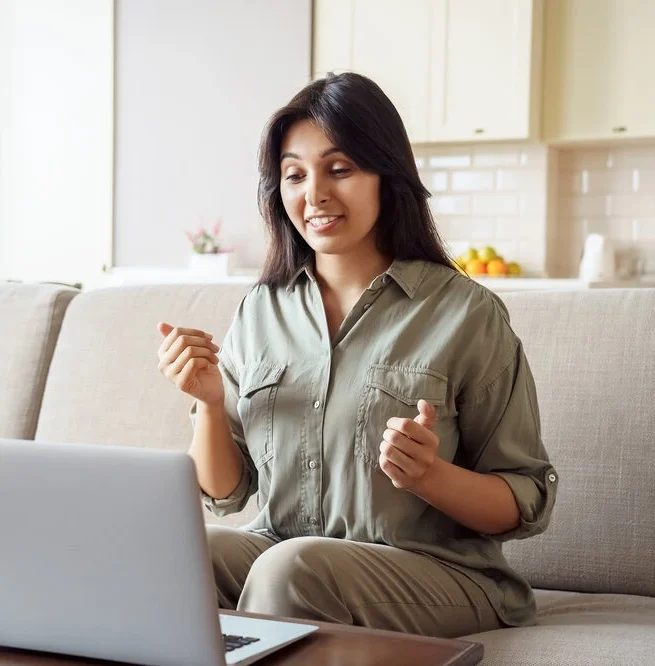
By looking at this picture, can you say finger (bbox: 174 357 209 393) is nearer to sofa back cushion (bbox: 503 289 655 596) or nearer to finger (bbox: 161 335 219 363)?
finger (bbox: 161 335 219 363)

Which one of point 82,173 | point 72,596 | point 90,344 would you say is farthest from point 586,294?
point 82,173

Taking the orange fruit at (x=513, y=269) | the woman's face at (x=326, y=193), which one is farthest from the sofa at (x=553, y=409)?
the orange fruit at (x=513, y=269)

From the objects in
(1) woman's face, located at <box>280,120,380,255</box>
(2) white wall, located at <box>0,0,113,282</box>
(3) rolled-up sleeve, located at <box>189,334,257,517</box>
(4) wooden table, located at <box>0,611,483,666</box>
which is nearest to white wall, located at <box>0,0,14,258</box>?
(2) white wall, located at <box>0,0,113,282</box>

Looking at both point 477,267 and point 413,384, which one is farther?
point 477,267

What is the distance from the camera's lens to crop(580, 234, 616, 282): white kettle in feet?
16.1

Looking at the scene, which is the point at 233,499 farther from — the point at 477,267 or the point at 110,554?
the point at 477,267

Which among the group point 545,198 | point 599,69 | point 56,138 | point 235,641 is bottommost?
point 235,641

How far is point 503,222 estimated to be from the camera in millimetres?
5324

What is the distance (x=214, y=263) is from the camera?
5469 millimetres

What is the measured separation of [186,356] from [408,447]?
345mm

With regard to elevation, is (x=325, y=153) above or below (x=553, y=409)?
above

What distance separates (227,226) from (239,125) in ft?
1.68

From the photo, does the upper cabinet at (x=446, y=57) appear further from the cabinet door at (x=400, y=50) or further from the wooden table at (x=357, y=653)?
the wooden table at (x=357, y=653)

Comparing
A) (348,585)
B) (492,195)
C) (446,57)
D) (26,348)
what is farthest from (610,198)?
(348,585)
